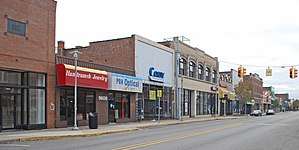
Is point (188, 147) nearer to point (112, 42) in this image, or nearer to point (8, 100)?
point (8, 100)

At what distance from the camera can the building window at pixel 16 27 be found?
833 inches

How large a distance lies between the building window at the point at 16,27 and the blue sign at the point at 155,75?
1687 cm

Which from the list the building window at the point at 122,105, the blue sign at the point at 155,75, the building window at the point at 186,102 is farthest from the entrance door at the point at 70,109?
the building window at the point at 186,102

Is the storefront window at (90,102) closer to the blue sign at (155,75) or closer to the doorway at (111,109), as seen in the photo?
the doorway at (111,109)

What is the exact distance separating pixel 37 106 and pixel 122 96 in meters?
10.3

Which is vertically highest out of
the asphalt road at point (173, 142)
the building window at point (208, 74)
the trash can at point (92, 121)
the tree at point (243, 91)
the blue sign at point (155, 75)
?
the building window at point (208, 74)

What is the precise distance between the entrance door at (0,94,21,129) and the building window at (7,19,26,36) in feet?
12.3

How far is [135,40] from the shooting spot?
113 ft

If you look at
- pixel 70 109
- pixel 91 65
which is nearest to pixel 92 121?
pixel 70 109

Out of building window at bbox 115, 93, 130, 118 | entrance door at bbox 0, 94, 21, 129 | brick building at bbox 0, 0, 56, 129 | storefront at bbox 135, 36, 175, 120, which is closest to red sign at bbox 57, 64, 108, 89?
brick building at bbox 0, 0, 56, 129

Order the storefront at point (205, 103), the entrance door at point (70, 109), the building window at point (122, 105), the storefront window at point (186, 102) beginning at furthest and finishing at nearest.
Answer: the storefront at point (205, 103)
the storefront window at point (186, 102)
the building window at point (122, 105)
the entrance door at point (70, 109)

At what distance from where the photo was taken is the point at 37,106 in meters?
23.1

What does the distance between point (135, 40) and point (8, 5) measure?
49.3 ft

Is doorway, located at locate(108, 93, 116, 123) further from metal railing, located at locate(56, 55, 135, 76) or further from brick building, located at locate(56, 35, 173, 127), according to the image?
metal railing, located at locate(56, 55, 135, 76)
